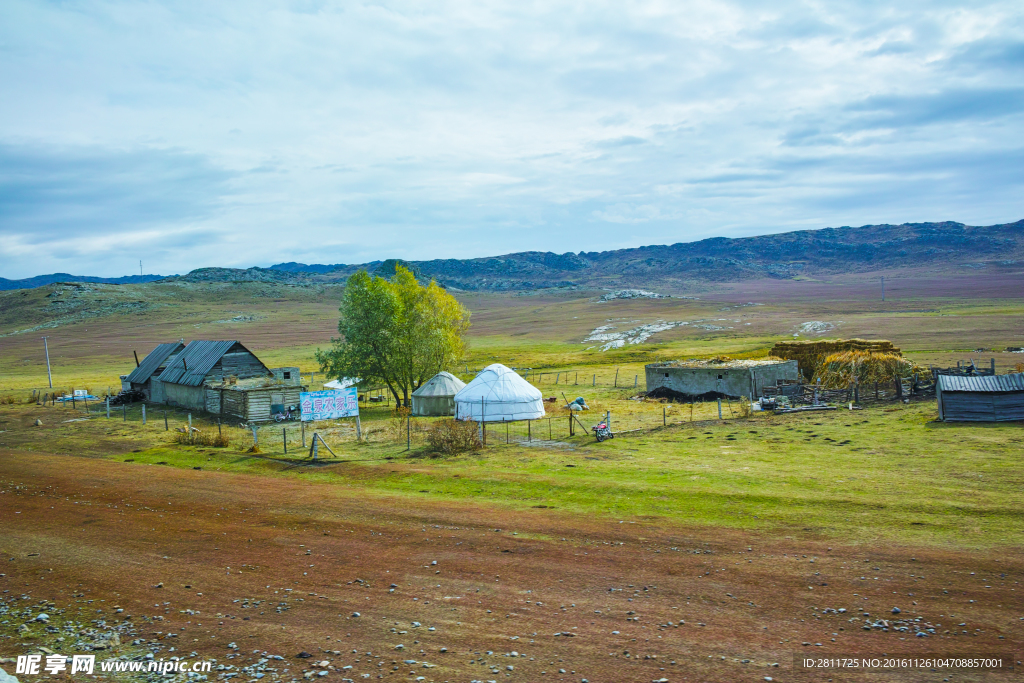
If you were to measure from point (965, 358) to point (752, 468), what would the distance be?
54.3m

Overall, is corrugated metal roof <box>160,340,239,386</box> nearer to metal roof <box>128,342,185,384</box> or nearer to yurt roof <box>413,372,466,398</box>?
metal roof <box>128,342,185,384</box>

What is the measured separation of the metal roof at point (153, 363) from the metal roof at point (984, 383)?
51974 millimetres

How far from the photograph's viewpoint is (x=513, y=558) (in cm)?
1467

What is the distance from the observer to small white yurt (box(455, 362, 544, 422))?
1559 inches

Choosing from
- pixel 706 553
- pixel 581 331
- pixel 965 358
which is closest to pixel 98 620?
pixel 706 553

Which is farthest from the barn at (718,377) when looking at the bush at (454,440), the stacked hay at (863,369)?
the bush at (454,440)

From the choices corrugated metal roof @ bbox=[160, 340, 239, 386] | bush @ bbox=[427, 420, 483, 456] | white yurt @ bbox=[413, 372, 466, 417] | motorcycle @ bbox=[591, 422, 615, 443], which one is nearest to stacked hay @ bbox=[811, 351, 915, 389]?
motorcycle @ bbox=[591, 422, 615, 443]

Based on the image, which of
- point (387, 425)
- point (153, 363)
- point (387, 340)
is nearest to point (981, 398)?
point (387, 425)

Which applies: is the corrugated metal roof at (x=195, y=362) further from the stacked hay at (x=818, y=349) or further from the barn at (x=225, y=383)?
the stacked hay at (x=818, y=349)

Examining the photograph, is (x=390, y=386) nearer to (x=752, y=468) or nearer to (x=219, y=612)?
(x=752, y=468)

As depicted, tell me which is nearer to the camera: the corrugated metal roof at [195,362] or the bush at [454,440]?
the bush at [454,440]

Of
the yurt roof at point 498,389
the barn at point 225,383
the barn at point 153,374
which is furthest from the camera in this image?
the barn at point 153,374

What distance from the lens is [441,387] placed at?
147ft

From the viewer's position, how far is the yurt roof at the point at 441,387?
44.5 m
